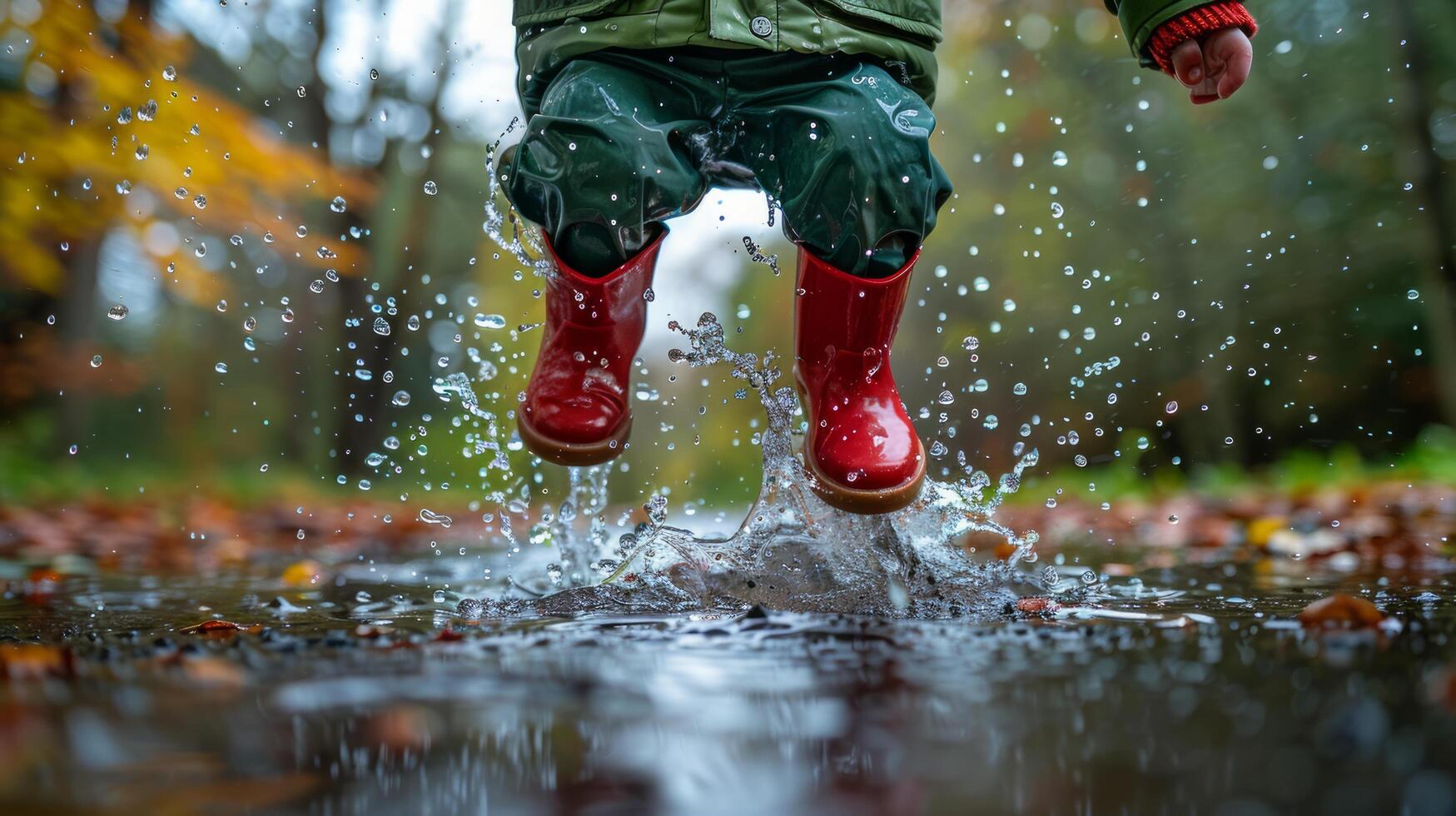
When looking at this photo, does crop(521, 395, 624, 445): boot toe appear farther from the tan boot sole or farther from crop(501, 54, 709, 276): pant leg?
the tan boot sole

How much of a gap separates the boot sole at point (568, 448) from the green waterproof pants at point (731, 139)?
0.34 m

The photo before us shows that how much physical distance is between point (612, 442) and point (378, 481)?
36.6ft

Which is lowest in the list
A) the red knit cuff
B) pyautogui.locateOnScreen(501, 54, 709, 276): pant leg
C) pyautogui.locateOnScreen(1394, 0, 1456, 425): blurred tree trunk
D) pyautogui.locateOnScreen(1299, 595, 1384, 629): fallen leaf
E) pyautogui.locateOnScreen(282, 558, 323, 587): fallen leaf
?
pyautogui.locateOnScreen(1299, 595, 1384, 629): fallen leaf

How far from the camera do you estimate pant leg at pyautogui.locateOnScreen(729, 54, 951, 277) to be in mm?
1979

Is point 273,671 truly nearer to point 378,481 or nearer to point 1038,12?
point 1038,12

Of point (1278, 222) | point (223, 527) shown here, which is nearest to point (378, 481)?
point (223, 527)

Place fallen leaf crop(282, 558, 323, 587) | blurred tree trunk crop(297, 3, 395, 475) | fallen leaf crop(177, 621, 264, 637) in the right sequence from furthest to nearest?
blurred tree trunk crop(297, 3, 395, 475)
fallen leaf crop(282, 558, 323, 587)
fallen leaf crop(177, 621, 264, 637)

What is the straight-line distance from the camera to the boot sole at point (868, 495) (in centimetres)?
208

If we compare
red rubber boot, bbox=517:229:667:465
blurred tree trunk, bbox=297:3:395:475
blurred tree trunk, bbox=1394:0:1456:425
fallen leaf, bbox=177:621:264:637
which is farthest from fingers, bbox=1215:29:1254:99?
blurred tree trunk, bbox=297:3:395:475

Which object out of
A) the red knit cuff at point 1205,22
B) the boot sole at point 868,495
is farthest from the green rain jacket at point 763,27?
the boot sole at point 868,495

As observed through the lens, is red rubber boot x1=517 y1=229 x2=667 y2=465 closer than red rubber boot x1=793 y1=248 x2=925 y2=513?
No

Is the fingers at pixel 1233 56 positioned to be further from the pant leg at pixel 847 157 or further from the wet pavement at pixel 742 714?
the wet pavement at pixel 742 714

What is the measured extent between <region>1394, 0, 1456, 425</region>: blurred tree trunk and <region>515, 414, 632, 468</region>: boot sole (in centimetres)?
631

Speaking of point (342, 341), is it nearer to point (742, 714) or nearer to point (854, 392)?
point (854, 392)
